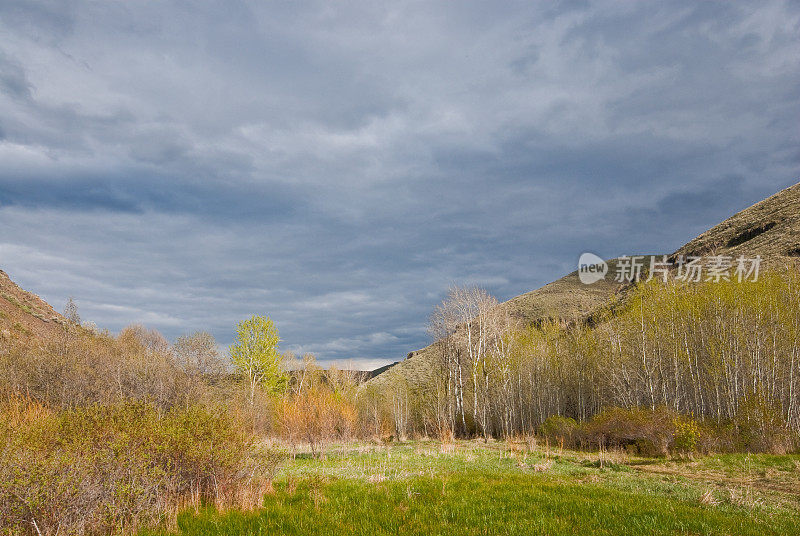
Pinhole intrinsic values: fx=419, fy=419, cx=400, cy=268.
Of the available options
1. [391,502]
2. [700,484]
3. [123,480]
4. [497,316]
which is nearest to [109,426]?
[123,480]

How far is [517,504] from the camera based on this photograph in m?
11.1

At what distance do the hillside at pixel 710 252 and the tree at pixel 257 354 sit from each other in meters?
19.6

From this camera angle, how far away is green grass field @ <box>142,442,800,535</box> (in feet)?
28.6

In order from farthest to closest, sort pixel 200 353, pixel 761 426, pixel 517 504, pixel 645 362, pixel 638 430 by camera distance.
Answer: pixel 200 353 < pixel 645 362 < pixel 638 430 < pixel 761 426 < pixel 517 504

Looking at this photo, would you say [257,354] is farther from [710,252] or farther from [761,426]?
[710,252]

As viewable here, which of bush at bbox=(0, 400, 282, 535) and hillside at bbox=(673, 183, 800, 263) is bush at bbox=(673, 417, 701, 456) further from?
hillside at bbox=(673, 183, 800, 263)

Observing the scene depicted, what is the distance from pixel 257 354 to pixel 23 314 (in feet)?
76.8

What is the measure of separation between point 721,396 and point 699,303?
7.07 meters

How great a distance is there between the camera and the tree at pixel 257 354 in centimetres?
4609

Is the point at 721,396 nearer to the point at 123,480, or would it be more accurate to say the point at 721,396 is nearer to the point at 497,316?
the point at 497,316

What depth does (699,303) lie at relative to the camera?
32688 mm

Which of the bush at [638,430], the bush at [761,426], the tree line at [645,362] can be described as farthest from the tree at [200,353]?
the bush at [761,426]

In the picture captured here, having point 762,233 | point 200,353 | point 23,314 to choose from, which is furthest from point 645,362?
point 23,314

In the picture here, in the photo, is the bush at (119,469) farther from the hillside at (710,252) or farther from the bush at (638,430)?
the hillside at (710,252)
